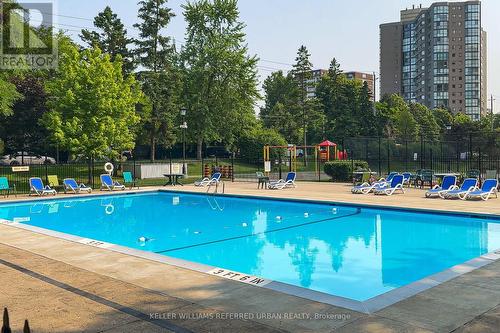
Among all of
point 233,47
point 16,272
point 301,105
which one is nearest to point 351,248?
point 16,272

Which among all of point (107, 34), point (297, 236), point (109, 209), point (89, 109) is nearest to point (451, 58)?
point (107, 34)

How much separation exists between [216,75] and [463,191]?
36.1 metres

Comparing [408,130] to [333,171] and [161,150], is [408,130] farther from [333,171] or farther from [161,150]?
[333,171]

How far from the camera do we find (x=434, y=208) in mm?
15375

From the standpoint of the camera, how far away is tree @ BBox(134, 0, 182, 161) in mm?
40500

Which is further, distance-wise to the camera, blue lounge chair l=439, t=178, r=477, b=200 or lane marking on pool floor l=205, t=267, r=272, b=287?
blue lounge chair l=439, t=178, r=477, b=200

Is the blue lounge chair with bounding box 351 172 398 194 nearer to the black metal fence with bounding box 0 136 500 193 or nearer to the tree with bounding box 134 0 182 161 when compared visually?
the black metal fence with bounding box 0 136 500 193

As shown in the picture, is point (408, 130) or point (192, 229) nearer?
point (192, 229)

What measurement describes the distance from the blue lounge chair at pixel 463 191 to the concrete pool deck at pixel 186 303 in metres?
11.7

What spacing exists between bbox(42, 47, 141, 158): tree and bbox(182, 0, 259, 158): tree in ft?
64.9

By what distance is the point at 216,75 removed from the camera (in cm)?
5059

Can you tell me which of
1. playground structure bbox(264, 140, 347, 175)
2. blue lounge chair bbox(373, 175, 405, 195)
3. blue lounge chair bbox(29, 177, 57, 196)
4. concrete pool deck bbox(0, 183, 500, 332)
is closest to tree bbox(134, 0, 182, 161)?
playground structure bbox(264, 140, 347, 175)

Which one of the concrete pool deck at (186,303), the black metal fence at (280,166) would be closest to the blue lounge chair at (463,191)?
the black metal fence at (280,166)

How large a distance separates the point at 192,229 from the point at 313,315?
9324 mm
